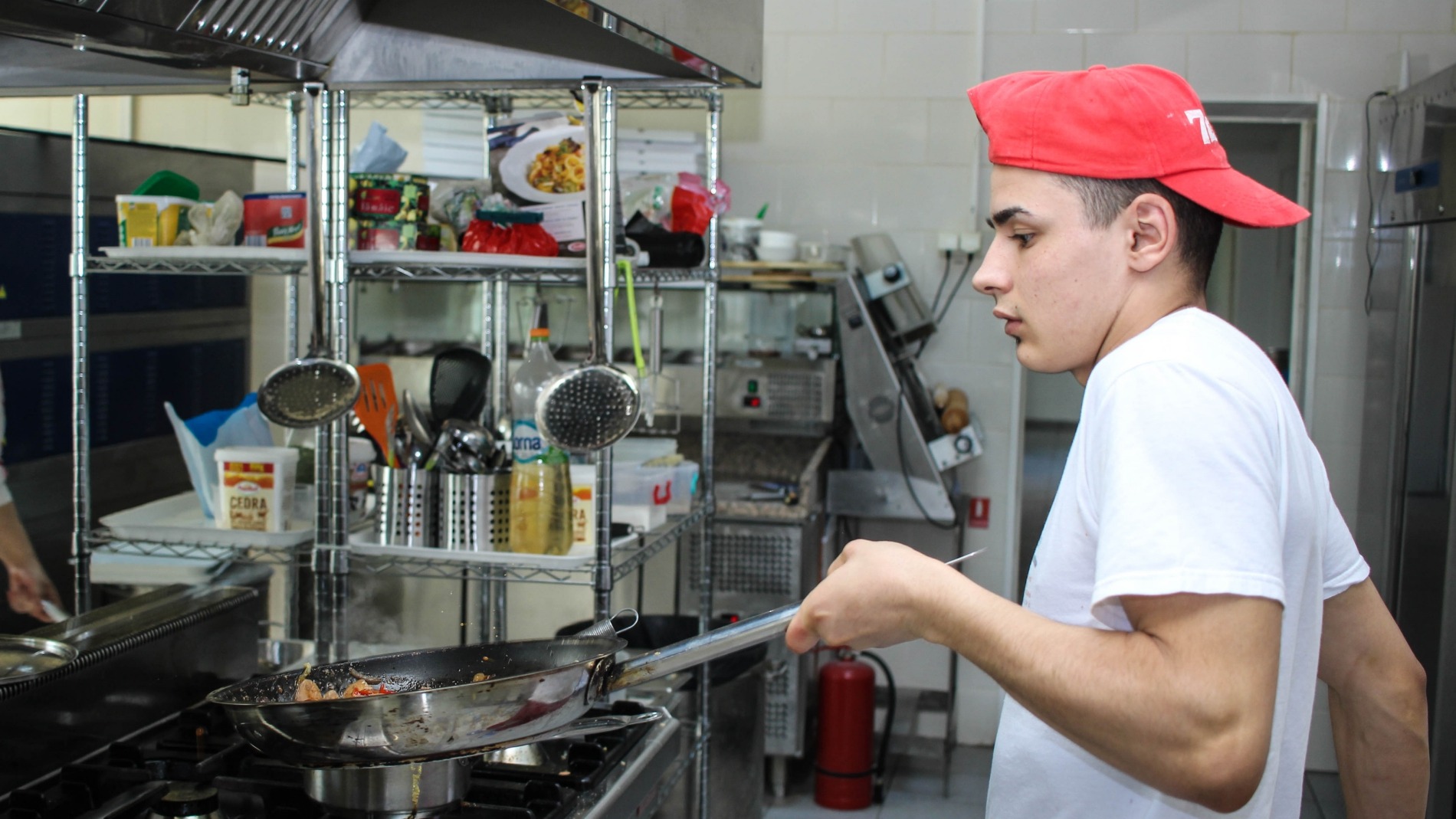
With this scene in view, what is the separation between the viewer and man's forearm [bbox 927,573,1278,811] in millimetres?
773

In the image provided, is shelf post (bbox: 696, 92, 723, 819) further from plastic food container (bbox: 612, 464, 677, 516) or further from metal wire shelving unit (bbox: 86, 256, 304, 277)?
metal wire shelving unit (bbox: 86, 256, 304, 277)

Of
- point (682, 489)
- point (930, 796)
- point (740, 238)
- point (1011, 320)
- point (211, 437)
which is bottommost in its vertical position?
point (930, 796)

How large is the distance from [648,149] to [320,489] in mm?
1892

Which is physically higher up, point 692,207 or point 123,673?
point 692,207

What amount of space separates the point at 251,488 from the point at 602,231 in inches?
29.4

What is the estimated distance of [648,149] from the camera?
3590 millimetres

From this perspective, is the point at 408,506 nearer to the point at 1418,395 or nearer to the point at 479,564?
the point at 479,564

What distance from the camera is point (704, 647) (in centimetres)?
109

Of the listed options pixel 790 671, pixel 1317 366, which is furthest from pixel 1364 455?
pixel 790 671

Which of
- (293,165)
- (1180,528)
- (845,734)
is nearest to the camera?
(1180,528)

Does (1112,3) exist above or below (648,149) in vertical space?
above

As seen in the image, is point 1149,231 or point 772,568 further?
point 772,568

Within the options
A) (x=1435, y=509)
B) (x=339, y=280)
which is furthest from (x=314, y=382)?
(x=1435, y=509)

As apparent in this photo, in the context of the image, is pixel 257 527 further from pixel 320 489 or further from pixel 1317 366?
pixel 1317 366
